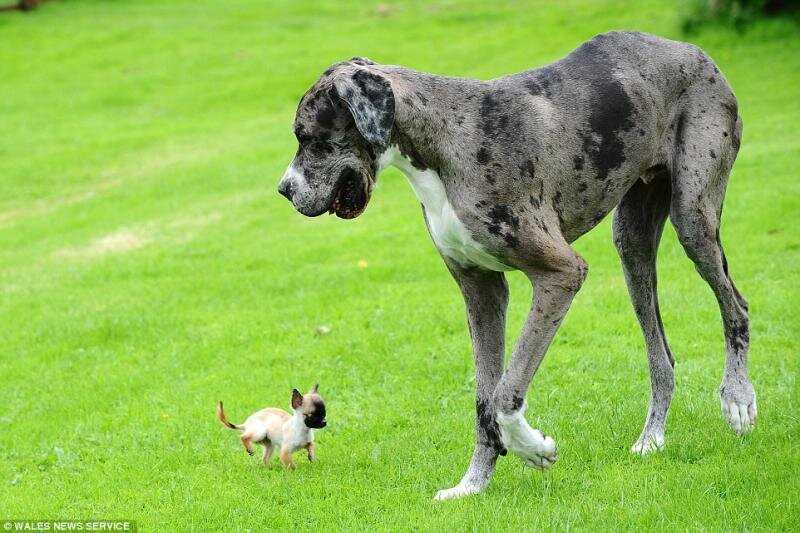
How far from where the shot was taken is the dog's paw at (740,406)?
7027 millimetres

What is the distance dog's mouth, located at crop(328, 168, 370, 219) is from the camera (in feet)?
19.1

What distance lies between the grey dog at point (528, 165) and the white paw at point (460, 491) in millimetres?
11

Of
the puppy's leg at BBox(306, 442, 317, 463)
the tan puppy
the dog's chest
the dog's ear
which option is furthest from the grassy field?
the dog's ear

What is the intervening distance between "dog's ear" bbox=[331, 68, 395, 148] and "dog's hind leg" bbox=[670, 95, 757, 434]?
2047mm

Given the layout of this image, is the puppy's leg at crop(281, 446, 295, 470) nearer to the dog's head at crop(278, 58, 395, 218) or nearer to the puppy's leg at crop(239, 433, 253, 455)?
the puppy's leg at crop(239, 433, 253, 455)

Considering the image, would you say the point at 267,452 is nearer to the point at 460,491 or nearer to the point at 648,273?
the point at 460,491

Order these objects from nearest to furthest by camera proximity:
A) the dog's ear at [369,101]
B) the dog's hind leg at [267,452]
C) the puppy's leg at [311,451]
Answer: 1. the dog's ear at [369,101]
2. the puppy's leg at [311,451]
3. the dog's hind leg at [267,452]

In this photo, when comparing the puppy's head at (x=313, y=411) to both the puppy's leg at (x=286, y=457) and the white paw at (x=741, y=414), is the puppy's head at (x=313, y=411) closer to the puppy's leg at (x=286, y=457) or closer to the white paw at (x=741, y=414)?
the puppy's leg at (x=286, y=457)

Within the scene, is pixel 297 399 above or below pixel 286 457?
above

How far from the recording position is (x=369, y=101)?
18.3 feet

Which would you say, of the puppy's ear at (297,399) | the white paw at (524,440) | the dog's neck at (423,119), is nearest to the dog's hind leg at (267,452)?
the puppy's ear at (297,399)

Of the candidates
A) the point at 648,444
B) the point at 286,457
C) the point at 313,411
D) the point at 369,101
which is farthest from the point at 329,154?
the point at 648,444

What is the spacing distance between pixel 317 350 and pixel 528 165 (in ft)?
15.9

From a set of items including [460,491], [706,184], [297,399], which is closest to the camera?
[460,491]
